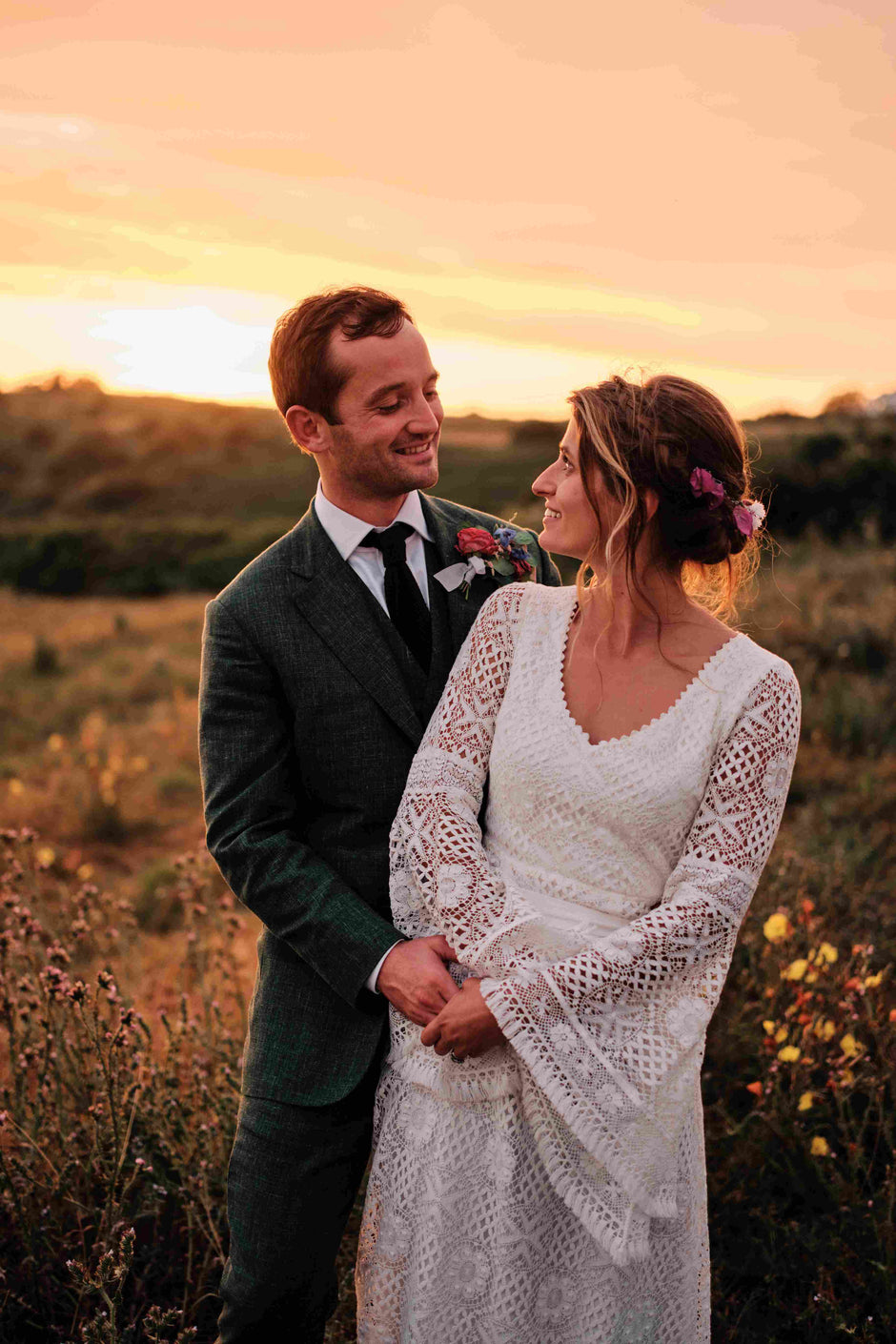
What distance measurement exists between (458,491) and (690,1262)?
30.3 metres

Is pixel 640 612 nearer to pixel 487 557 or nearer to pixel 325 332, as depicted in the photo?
pixel 487 557

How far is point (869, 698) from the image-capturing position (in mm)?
7609

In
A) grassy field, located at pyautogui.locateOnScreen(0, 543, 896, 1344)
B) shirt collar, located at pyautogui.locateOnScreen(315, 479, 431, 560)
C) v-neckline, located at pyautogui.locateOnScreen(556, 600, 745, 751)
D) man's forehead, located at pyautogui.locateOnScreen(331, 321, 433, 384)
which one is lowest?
grassy field, located at pyautogui.locateOnScreen(0, 543, 896, 1344)

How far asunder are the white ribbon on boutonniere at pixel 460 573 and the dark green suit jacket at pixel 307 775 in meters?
0.20

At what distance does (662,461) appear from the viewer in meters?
2.36

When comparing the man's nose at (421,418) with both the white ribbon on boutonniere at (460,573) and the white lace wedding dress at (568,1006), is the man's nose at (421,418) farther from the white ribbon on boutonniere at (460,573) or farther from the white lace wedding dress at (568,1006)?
the white lace wedding dress at (568,1006)

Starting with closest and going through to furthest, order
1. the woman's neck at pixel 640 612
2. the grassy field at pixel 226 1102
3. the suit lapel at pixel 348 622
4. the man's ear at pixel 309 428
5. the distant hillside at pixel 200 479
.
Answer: the woman's neck at pixel 640 612
the suit lapel at pixel 348 622
the man's ear at pixel 309 428
the grassy field at pixel 226 1102
the distant hillside at pixel 200 479

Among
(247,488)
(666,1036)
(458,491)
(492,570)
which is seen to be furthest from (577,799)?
(247,488)

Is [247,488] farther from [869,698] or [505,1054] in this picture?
[505,1054]

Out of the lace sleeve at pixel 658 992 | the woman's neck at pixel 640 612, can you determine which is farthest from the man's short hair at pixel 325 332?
the lace sleeve at pixel 658 992

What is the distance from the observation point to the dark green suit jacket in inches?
98.7

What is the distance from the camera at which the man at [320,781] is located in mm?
2516

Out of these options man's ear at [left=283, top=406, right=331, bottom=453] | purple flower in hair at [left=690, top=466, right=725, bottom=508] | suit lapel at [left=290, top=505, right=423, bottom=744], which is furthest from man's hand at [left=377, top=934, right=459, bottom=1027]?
man's ear at [left=283, top=406, right=331, bottom=453]

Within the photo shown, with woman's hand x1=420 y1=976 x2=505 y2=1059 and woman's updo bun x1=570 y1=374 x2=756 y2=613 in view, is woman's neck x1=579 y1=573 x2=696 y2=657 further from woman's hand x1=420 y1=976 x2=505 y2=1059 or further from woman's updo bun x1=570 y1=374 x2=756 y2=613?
woman's hand x1=420 y1=976 x2=505 y2=1059
